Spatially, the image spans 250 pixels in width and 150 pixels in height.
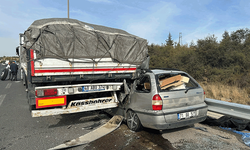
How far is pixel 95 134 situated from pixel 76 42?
2.32 m

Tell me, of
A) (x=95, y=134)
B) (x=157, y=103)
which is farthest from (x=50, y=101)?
(x=157, y=103)

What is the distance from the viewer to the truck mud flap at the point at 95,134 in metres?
3.63

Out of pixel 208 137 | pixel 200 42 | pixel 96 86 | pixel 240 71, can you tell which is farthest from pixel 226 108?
pixel 200 42

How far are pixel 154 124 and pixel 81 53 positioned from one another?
2.50 metres

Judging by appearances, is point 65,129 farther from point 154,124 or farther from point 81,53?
point 154,124

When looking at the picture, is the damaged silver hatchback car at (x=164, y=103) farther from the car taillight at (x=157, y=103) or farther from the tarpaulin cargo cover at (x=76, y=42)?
the tarpaulin cargo cover at (x=76, y=42)

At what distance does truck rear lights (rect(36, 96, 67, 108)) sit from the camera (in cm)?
416

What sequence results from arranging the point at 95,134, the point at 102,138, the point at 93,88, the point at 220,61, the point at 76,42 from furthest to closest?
the point at 220,61, the point at 93,88, the point at 76,42, the point at 95,134, the point at 102,138

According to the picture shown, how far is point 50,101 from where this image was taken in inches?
167

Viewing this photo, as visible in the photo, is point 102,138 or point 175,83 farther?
point 175,83

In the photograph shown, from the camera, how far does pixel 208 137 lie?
12.8ft

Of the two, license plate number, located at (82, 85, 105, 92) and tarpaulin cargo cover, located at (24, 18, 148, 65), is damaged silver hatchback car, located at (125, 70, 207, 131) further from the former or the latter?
tarpaulin cargo cover, located at (24, 18, 148, 65)

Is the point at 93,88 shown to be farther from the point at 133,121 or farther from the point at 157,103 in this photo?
the point at 157,103

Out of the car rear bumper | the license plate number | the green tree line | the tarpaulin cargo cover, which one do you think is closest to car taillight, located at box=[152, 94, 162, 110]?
the car rear bumper
